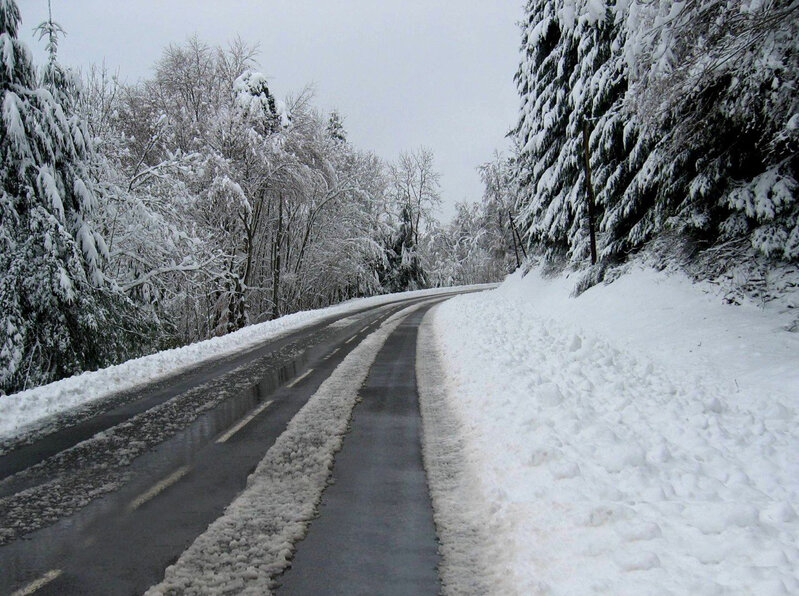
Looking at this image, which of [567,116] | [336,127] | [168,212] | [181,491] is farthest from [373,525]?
[336,127]

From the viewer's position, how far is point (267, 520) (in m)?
4.39

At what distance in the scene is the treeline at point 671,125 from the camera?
26.2ft

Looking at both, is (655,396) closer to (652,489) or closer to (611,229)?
(652,489)

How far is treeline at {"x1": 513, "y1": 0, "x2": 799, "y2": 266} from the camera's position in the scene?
799 centimetres

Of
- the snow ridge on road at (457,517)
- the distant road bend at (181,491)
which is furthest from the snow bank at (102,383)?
the snow ridge on road at (457,517)

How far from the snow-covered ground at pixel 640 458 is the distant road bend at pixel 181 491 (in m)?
0.66

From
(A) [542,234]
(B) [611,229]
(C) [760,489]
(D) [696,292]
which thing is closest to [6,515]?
(C) [760,489]

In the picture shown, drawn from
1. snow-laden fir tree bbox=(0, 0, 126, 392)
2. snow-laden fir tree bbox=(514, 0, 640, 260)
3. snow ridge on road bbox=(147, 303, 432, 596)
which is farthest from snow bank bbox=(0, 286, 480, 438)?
snow-laden fir tree bbox=(514, 0, 640, 260)

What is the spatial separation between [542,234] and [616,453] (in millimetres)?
17550

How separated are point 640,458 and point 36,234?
Result: 12798 millimetres

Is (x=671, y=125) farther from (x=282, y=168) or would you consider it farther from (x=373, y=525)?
(x=282, y=168)

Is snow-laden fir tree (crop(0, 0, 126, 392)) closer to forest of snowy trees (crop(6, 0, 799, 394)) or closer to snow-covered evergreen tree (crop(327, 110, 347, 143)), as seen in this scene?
forest of snowy trees (crop(6, 0, 799, 394))

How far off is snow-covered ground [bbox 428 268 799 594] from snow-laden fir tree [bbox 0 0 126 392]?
884cm

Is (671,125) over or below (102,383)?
over
